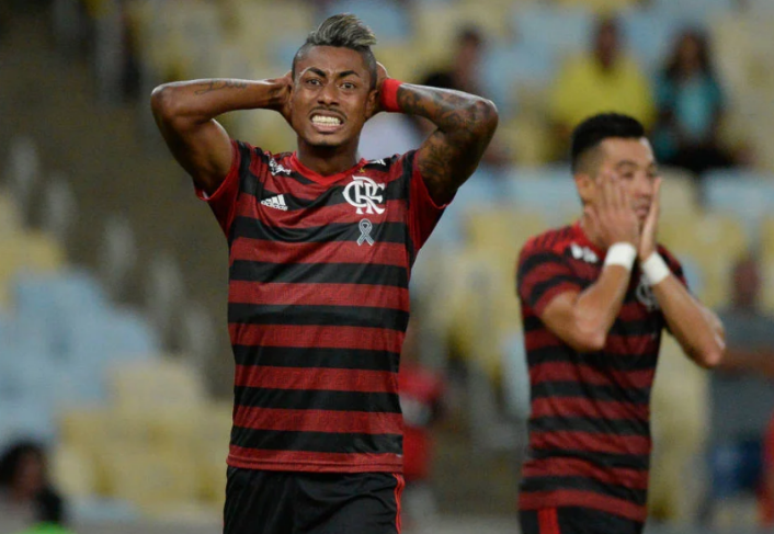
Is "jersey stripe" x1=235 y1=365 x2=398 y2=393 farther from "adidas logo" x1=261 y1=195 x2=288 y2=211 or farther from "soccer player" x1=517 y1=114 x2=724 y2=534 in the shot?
"soccer player" x1=517 y1=114 x2=724 y2=534

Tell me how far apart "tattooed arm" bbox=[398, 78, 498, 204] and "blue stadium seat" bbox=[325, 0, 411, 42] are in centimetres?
814

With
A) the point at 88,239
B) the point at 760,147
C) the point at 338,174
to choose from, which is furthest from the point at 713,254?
the point at 338,174

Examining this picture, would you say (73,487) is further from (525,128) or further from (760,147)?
(760,147)

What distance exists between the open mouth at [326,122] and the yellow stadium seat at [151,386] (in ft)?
17.0

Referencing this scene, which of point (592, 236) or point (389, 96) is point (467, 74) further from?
point (389, 96)

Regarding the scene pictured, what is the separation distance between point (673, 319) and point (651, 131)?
23.7 feet

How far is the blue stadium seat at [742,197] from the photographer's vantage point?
11.9 metres

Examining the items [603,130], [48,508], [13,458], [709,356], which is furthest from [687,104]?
[48,508]

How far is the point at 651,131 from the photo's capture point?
499 inches

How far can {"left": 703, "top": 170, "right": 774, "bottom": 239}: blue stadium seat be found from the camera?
11945mm

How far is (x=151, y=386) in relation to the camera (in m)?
9.87

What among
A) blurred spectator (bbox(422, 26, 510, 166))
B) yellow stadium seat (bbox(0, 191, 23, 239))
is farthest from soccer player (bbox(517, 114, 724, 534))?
blurred spectator (bbox(422, 26, 510, 166))

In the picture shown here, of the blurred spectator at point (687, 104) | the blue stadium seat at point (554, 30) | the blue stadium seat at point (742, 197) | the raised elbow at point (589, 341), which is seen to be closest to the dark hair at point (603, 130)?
the raised elbow at point (589, 341)

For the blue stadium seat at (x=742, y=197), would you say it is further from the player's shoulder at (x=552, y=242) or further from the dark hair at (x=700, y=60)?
the player's shoulder at (x=552, y=242)
